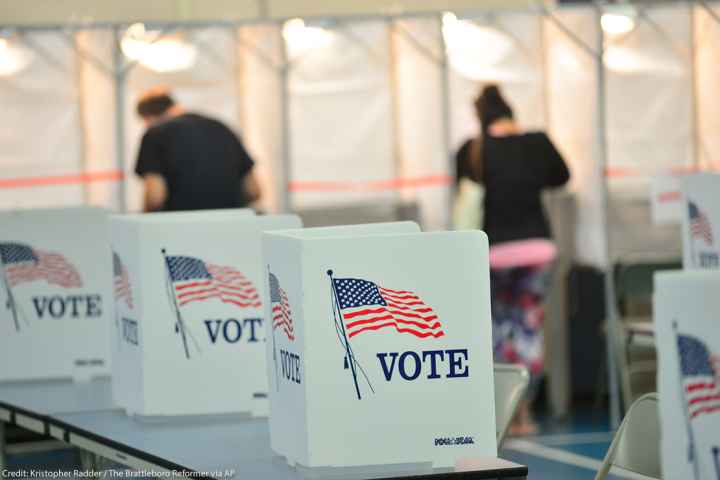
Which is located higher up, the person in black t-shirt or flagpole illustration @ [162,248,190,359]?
the person in black t-shirt

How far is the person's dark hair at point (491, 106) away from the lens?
6.84 meters

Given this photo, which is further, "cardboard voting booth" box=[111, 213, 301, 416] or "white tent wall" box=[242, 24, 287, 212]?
"white tent wall" box=[242, 24, 287, 212]

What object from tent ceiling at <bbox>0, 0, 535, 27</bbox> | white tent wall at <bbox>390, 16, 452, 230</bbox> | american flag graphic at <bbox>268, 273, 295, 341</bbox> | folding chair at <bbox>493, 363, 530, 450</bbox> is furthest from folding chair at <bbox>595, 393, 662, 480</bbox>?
tent ceiling at <bbox>0, 0, 535, 27</bbox>

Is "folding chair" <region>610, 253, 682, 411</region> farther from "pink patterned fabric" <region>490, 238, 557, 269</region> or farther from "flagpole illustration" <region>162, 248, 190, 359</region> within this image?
"flagpole illustration" <region>162, 248, 190, 359</region>

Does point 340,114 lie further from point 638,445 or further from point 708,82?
point 638,445

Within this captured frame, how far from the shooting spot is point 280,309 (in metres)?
3.04

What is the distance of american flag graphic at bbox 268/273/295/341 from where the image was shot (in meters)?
2.96

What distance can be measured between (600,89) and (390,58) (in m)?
1.04

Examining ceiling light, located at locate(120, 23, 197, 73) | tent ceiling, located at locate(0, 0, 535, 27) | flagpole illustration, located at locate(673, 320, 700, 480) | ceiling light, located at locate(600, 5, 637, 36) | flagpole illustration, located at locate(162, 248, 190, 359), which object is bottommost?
flagpole illustration, located at locate(673, 320, 700, 480)

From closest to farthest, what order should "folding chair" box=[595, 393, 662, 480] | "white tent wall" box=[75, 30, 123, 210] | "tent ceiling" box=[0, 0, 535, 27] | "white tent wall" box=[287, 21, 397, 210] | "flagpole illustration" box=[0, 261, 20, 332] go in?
"folding chair" box=[595, 393, 662, 480]
"flagpole illustration" box=[0, 261, 20, 332]
"white tent wall" box=[75, 30, 123, 210]
"white tent wall" box=[287, 21, 397, 210]
"tent ceiling" box=[0, 0, 535, 27]

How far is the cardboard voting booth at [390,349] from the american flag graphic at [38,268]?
1.48 meters

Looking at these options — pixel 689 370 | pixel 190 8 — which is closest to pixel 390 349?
pixel 689 370

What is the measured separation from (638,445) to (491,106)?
139 inches

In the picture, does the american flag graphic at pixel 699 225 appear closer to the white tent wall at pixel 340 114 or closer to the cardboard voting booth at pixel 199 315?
the cardboard voting booth at pixel 199 315
